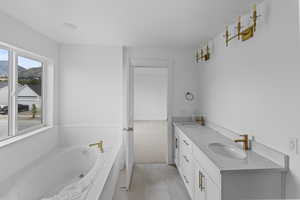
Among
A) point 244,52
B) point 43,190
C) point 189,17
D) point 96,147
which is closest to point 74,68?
point 96,147

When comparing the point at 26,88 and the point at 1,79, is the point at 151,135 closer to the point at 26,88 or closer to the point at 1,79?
the point at 26,88

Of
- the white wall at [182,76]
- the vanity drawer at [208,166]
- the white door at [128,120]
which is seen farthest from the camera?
the white wall at [182,76]

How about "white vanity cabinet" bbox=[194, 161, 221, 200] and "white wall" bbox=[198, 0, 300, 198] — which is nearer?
"white wall" bbox=[198, 0, 300, 198]

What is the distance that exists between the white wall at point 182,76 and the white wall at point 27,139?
1974 millimetres

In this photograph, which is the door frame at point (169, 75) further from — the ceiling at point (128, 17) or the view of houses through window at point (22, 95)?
the view of houses through window at point (22, 95)

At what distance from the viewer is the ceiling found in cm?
176

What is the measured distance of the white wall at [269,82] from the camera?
4.42ft

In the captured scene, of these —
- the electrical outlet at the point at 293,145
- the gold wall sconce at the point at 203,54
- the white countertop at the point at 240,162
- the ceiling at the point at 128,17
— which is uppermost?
the ceiling at the point at 128,17

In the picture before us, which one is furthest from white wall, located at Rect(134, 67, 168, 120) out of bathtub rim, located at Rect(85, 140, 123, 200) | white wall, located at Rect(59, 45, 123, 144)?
bathtub rim, located at Rect(85, 140, 123, 200)

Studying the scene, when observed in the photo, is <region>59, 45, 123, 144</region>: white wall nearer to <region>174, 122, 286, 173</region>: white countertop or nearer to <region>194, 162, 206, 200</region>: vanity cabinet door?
<region>194, 162, 206, 200</region>: vanity cabinet door

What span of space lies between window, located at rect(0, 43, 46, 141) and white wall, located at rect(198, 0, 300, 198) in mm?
2880

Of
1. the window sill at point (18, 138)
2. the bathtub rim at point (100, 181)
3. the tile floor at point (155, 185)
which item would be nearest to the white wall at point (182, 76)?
the tile floor at point (155, 185)

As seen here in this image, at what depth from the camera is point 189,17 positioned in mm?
2062

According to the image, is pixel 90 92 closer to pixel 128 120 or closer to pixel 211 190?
pixel 128 120
